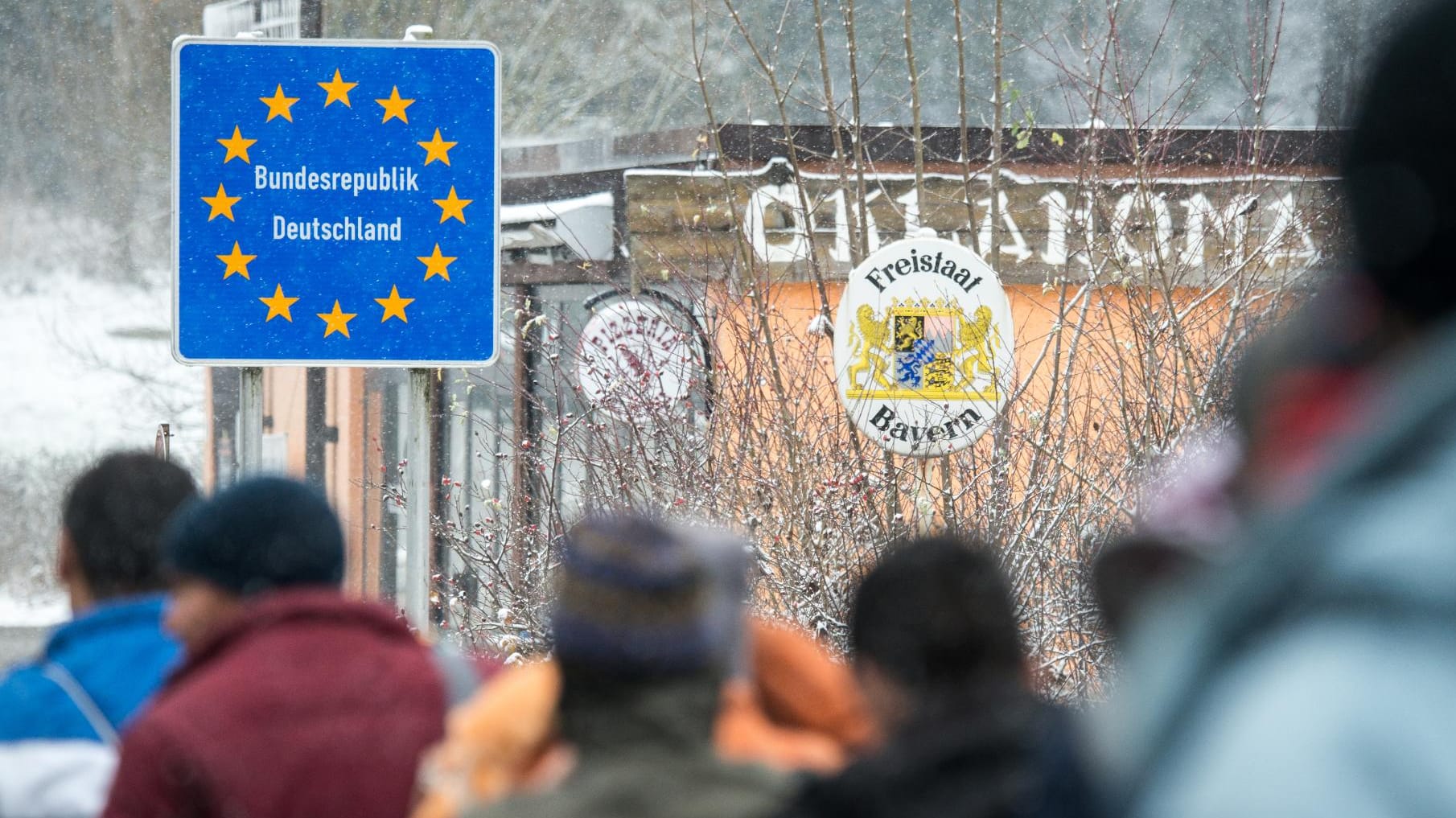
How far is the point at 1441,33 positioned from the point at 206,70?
434 cm

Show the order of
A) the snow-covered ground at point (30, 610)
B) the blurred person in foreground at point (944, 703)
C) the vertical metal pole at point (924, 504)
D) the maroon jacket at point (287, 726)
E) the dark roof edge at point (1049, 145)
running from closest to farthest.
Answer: the blurred person in foreground at point (944, 703) < the maroon jacket at point (287, 726) < the vertical metal pole at point (924, 504) < the dark roof edge at point (1049, 145) < the snow-covered ground at point (30, 610)

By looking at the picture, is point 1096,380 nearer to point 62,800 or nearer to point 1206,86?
point 1206,86

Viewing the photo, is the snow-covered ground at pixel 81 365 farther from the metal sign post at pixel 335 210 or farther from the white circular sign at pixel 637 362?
the metal sign post at pixel 335 210

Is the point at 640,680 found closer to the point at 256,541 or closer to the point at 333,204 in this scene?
the point at 256,541

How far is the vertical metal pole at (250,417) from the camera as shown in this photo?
4.53 metres

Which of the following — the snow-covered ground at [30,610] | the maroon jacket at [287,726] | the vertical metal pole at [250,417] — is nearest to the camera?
the maroon jacket at [287,726]

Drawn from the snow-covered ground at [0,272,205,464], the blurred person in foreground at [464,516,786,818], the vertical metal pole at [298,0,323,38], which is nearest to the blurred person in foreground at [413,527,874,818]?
the blurred person in foreground at [464,516,786,818]

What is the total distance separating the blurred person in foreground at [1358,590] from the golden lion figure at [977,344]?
5215 mm

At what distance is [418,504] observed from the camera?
4.64 m

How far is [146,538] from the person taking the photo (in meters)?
2.79

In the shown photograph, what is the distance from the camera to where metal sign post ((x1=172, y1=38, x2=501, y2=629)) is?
15.2 ft

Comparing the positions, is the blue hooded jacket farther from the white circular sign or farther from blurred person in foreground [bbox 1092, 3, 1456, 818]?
the white circular sign

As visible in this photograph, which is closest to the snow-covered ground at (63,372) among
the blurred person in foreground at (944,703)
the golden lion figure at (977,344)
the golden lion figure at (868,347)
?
the golden lion figure at (868,347)

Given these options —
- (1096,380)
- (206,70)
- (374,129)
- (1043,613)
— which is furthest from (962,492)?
(206,70)
